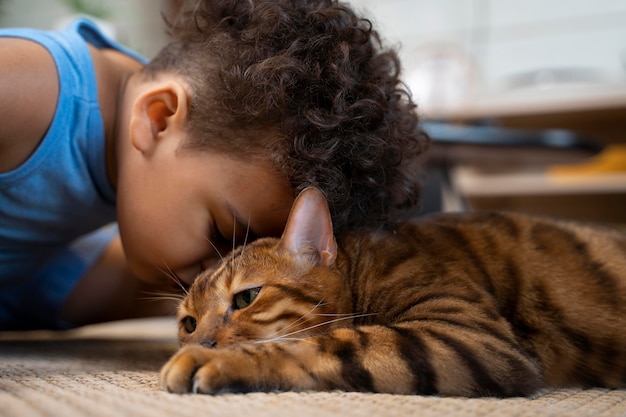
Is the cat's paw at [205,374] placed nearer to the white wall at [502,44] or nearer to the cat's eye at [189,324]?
the cat's eye at [189,324]

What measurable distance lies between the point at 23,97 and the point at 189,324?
559mm

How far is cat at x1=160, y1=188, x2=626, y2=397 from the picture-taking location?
848 mm

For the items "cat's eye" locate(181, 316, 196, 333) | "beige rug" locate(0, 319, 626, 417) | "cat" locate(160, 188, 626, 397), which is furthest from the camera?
"cat's eye" locate(181, 316, 196, 333)

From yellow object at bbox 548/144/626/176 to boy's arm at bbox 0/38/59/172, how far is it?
2.57m

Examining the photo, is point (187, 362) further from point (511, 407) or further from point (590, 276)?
point (590, 276)

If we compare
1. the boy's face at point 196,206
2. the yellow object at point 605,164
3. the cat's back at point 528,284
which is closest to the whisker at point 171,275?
the boy's face at point 196,206

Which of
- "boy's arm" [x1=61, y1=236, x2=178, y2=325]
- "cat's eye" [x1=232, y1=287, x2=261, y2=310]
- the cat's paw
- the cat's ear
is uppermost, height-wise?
the cat's ear

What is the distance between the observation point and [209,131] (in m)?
1.21

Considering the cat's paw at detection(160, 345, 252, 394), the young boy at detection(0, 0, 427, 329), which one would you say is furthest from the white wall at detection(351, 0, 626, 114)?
the cat's paw at detection(160, 345, 252, 394)

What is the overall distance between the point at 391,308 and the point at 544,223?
40cm

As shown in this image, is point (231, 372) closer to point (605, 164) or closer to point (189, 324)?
point (189, 324)

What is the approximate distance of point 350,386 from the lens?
2.77ft

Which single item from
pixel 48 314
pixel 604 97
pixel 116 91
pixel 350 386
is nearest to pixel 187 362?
pixel 350 386

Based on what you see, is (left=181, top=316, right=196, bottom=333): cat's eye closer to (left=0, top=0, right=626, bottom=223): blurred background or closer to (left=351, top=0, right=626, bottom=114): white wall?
(left=0, top=0, right=626, bottom=223): blurred background
